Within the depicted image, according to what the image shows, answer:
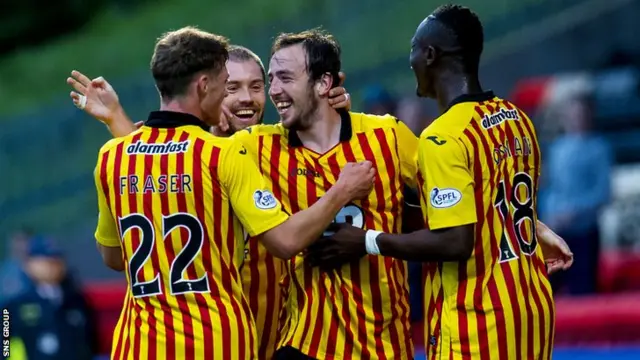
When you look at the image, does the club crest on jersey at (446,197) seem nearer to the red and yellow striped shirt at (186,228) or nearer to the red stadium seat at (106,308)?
the red and yellow striped shirt at (186,228)

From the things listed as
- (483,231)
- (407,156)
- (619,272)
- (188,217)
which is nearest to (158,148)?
(188,217)

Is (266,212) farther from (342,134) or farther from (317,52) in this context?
(317,52)

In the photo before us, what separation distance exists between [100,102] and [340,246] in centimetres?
123

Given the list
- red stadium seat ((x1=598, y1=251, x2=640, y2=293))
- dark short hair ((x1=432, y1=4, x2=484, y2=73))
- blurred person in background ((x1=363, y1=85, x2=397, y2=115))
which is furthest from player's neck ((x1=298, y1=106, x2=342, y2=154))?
red stadium seat ((x1=598, y1=251, x2=640, y2=293))

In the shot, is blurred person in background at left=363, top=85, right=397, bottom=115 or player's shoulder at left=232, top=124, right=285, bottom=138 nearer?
player's shoulder at left=232, top=124, right=285, bottom=138

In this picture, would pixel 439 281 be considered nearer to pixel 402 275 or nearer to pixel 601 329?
pixel 402 275

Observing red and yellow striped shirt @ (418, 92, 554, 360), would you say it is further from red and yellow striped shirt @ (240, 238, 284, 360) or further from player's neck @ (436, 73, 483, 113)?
red and yellow striped shirt @ (240, 238, 284, 360)

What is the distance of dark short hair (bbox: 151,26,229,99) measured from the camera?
4820 mm

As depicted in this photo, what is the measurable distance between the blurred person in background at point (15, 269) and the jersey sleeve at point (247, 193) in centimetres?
720

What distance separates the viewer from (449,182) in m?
4.81

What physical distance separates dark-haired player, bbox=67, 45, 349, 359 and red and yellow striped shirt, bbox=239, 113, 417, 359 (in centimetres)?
24

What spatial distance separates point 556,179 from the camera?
10.9 meters

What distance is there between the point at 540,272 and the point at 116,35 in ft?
38.0

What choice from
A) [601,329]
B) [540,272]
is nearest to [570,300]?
[601,329]
